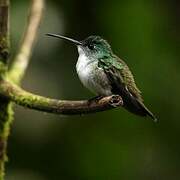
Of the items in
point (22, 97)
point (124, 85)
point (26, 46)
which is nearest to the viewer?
point (124, 85)

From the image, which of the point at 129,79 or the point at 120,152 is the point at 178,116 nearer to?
the point at 120,152

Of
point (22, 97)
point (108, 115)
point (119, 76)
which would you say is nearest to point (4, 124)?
point (22, 97)

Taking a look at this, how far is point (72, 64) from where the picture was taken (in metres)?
6.11

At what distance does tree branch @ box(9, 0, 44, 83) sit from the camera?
4.10 meters

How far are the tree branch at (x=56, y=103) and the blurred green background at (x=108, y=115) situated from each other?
1.61 metres

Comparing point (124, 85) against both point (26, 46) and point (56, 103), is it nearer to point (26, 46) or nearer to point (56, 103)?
point (56, 103)

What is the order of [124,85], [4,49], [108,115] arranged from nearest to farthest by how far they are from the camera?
[124,85]
[4,49]
[108,115]

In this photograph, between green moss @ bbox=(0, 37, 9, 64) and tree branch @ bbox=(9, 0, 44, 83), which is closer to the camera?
green moss @ bbox=(0, 37, 9, 64)

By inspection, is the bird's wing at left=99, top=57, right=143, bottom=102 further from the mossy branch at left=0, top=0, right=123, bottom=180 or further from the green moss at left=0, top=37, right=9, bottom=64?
the green moss at left=0, top=37, right=9, bottom=64

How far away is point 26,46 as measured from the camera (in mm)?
4262

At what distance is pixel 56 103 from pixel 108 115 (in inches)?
92.3

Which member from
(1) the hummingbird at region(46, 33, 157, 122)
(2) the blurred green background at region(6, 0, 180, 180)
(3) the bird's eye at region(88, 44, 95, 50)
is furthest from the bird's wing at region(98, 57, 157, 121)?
(2) the blurred green background at region(6, 0, 180, 180)

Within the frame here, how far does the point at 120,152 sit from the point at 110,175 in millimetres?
231

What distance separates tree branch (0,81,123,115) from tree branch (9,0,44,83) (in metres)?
0.23
